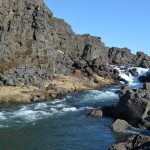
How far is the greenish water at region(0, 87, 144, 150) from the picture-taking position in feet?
128

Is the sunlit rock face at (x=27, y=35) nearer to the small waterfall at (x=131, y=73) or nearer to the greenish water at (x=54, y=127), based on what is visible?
the small waterfall at (x=131, y=73)

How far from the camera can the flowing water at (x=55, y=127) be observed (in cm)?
3909

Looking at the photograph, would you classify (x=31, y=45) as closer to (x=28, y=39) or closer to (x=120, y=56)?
(x=28, y=39)

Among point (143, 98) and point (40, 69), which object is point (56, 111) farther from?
point (40, 69)

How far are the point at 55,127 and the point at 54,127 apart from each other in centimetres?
12

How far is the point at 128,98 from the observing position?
5009 cm

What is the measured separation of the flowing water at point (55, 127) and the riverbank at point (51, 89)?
312cm

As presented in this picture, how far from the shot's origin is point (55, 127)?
46625 millimetres

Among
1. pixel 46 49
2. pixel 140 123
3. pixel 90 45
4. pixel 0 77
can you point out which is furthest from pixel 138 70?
pixel 140 123

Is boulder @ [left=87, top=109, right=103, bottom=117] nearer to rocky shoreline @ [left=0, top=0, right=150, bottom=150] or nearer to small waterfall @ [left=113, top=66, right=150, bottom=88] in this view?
rocky shoreline @ [left=0, top=0, right=150, bottom=150]

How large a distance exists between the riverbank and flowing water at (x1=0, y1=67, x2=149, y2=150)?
3122 millimetres

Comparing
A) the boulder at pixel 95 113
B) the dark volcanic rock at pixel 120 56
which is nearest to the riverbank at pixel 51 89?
the boulder at pixel 95 113

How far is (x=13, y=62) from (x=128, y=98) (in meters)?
34.0

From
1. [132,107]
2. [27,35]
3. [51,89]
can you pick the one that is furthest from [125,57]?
[132,107]
